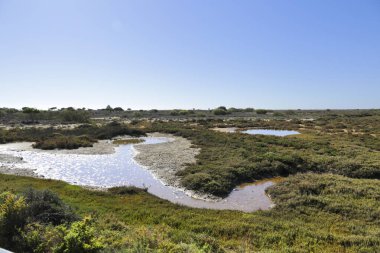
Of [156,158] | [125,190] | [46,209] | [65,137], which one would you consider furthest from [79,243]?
[65,137]

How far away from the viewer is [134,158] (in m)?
35.1

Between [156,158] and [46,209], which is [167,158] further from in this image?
[46,209]

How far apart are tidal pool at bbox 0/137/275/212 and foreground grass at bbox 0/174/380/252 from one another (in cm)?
172

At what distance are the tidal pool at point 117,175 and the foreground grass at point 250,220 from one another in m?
1.72

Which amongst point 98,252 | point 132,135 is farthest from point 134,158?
point 98,252

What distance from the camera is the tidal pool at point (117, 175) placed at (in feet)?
66.3

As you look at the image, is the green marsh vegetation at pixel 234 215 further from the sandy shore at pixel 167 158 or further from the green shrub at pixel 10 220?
the sandy shore at pixel 167 158

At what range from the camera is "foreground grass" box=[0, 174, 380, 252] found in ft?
37.7

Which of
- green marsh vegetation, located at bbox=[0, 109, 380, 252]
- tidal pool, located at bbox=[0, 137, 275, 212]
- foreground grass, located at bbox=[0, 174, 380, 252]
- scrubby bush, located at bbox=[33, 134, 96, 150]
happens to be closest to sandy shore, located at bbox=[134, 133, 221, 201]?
tidal pool, located at bbox=[0, 137, 275, 212]

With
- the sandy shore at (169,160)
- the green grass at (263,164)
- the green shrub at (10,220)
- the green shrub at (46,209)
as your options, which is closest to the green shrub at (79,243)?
the green shrub at (10,220)

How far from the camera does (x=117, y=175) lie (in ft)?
89.6

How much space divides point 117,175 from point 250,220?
15.6 m

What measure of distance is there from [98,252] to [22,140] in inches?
1987

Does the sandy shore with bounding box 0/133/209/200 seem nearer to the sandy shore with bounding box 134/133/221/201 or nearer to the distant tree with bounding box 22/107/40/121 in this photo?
the sandy shore with bounding box 134/133/221/201
